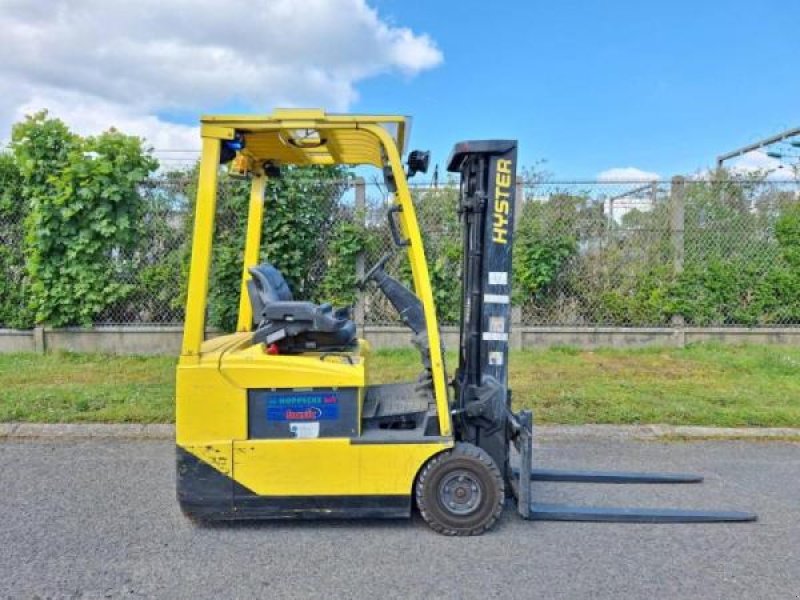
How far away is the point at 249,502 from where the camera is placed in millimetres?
3793

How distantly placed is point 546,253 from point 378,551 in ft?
20.0

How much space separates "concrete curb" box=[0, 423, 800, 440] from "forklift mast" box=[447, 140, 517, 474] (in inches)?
73.1

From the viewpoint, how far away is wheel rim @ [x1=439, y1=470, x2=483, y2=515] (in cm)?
379

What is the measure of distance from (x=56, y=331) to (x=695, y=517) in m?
8.04

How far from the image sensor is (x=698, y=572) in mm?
3363

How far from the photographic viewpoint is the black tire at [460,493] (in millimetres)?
3781

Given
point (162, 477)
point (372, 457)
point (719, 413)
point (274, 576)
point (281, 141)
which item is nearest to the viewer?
point (274, 576)

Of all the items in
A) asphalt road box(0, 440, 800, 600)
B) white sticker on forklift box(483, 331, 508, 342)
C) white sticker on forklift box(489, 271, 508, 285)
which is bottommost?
asphalt road box(0, 440, 800, 600)

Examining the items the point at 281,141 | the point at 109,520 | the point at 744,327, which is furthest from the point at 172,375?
the point at 744,327

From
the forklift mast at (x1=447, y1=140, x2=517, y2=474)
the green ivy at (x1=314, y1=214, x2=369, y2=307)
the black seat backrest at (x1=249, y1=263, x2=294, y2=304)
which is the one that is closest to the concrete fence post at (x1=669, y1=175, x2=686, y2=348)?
the green ivy at (x1=314, y1=214, x2=369, y2=307)

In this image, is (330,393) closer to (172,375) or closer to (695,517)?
(695,517)

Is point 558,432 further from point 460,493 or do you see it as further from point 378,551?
point 378,551

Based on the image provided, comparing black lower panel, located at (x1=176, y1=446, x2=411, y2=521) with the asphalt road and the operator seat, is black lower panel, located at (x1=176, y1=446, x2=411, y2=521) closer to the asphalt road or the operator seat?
the asphalt road

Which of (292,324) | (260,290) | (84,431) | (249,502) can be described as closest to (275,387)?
(292,324)
